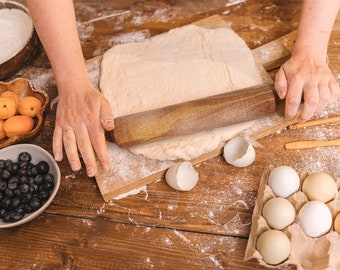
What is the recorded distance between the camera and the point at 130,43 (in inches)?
64.3

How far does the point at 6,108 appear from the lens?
1390 mm

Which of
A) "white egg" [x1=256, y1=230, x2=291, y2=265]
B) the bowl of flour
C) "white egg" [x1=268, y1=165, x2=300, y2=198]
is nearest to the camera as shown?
"white egg" [x1=256, y1=230, x2=291, y2=265]

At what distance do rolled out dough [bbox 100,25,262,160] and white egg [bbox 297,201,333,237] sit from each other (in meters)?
0.36

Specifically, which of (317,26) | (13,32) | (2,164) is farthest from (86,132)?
(317,26)

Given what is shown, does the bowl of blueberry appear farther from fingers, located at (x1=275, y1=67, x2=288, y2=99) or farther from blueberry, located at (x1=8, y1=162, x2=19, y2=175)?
fingers, located at (x1=275, y1=67, x2=288, y2=99)

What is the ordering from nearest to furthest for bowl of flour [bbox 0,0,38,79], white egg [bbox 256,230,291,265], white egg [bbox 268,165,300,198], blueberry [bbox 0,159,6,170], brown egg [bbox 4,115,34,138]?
white egg [bbox 256,230,291,265] < white egg [bbox 268,165,300,198] < blueberry [bbox 0,159,6,170] < brown egg [bbox 4,115,34,138] < bowl of flour [bbox 0,0,38,79]

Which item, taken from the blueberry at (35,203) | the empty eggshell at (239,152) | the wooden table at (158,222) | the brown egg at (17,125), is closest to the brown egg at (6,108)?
the brown egg at (17,125)

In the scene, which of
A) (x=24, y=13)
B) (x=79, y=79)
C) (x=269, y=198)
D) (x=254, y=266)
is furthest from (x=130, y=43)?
(x=254, y=266)

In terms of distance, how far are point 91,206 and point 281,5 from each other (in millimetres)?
1201

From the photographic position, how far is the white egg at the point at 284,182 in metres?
1.17

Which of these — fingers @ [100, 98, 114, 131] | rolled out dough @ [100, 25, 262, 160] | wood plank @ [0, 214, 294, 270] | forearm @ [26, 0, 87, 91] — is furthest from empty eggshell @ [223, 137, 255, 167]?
forearm @ [26, 0, 87, 91]

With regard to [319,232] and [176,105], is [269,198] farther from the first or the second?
[176,105]

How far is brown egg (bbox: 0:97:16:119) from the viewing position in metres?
1.39

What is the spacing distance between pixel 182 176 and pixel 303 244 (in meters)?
0.40
